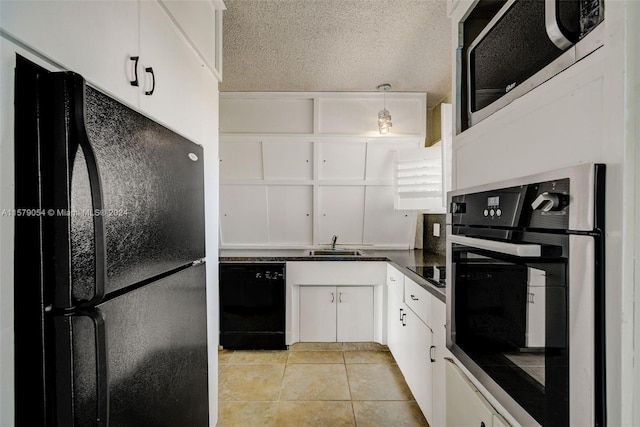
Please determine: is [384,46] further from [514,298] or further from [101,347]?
[101,347]

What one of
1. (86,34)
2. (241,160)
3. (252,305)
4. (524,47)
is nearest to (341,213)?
(241,160)

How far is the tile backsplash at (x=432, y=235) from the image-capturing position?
3.26 meters

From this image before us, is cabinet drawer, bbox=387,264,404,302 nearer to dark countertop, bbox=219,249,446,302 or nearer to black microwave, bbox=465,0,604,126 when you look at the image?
dark countertop, bbox=219,249,446,302

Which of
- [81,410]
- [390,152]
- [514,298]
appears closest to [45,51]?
[81,410]

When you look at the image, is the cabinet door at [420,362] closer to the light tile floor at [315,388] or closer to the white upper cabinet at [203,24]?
the light tile floor at [315,388]

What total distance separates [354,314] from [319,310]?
33cm

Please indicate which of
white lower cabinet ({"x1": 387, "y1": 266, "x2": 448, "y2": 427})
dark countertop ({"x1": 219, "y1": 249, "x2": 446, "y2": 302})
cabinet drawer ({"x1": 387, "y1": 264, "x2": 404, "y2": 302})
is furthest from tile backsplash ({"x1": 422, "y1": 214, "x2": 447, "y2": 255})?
white lower cabinet ({"x1": 387, "y1": 266, "x2": 448, "y2": 427})

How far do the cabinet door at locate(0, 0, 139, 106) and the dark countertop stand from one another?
5.78ft

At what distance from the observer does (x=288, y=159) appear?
344 centimetres

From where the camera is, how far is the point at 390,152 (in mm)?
3414

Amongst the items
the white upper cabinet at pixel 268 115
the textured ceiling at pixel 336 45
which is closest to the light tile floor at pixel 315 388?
the white upper cabinet at pixel 268 115

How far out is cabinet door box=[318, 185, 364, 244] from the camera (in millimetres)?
3484

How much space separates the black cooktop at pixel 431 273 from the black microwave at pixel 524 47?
0.99 metres

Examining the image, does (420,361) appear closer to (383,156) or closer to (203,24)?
(383,156)
